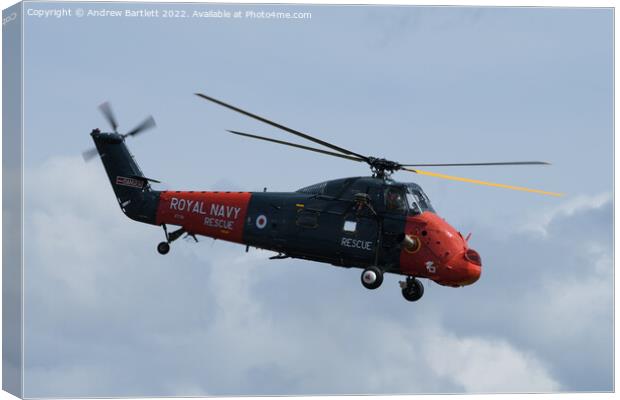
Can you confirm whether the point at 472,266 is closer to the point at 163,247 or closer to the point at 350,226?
the point at 350,226

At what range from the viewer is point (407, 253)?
96.1 ft

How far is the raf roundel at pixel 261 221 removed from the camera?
31031 millimetres

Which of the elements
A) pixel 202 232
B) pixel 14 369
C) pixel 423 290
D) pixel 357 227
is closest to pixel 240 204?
pixel 202 232

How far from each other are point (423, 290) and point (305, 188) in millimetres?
4784

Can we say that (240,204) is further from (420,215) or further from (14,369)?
(14,369)

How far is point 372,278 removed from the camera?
94.7 feet

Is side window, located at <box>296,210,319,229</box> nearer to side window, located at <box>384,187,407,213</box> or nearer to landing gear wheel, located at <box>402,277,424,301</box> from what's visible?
side window, located at <box>384,187,407,213</box>

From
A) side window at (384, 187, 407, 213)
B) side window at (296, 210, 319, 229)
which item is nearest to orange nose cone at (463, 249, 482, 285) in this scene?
side window at (384, 187, 407, 213)

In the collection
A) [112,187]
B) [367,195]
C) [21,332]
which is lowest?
[21,332]

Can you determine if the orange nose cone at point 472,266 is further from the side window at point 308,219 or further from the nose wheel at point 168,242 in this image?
the nose wheel at point 168,242

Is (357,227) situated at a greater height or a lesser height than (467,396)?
greater

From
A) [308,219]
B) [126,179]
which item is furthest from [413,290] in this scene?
[126,179]

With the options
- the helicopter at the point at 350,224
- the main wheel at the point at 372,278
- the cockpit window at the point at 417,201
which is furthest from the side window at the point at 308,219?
the cockpit window at the point at 417,201

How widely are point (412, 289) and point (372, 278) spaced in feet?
6.17
